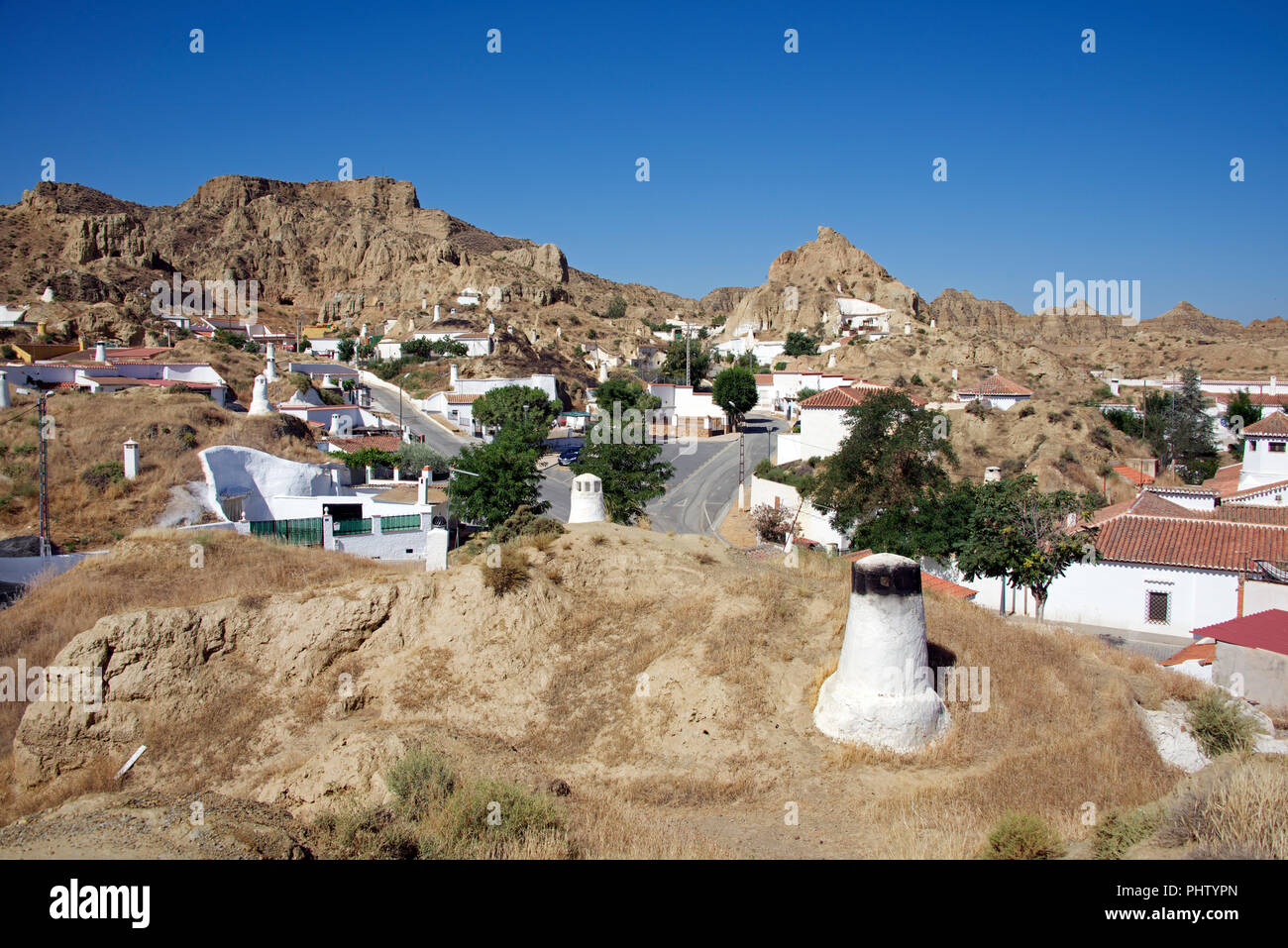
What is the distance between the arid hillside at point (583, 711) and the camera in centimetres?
873

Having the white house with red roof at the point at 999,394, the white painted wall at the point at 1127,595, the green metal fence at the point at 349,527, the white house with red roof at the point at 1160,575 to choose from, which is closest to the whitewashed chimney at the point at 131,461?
the green metal fence at the point at 349,527

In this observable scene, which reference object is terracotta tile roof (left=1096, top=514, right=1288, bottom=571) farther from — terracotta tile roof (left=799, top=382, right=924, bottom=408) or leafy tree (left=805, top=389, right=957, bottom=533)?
terracotta tile roof (left=799, top=382, right=924, bottom=408)

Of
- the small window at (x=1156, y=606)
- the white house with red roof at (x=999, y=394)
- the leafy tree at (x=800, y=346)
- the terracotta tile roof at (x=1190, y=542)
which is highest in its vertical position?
the leafy tree at (x=800, y=346)

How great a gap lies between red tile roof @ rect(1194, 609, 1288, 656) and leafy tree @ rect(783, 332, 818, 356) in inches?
2699

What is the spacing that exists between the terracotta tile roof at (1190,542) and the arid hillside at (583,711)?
10912mm

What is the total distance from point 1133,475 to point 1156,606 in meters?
22.6

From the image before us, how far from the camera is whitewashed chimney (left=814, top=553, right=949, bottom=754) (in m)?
10.0

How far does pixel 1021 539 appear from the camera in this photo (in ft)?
66.7

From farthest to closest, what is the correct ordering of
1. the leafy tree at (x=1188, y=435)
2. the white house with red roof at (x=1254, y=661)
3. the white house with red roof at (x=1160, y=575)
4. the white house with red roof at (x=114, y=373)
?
the leafy tree at (x=1188, y=435)
the white house with red roof at (x=114, y=373)
the white house with red roof at (x=1160, y=575)
the white house with red roof at (x=1254, y=661)

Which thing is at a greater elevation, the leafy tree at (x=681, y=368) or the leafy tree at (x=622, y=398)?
the leafy tree at (x=681, y=368)

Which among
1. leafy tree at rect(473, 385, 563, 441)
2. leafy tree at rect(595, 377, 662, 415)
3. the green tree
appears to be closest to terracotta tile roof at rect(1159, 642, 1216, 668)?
leafy tree at rect(473, 385, 563, 441)

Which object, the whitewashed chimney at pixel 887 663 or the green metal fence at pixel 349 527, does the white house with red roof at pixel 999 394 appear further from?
the whitewashed chimney at pixel 887 663

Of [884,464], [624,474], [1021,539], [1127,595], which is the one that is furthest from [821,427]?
[1021,539]
